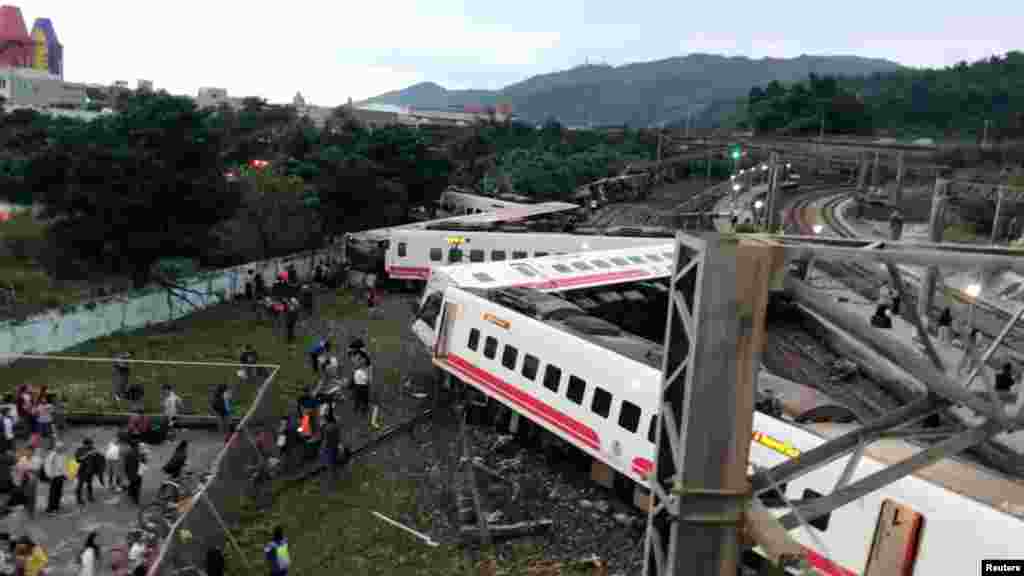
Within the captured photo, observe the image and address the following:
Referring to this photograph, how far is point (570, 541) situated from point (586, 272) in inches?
567

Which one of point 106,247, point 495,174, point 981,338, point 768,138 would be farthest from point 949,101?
point 106,247

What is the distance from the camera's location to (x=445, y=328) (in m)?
21.3

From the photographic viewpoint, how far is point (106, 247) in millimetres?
30078

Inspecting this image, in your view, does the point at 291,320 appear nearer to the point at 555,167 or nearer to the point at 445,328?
the point at 445,328

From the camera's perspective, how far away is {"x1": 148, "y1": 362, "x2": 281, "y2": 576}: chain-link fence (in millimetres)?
11938

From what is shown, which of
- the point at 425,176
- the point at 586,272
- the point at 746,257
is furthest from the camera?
the point at 425,176

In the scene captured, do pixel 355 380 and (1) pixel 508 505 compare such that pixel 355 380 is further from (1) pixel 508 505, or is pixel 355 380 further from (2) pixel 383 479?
(1) pixel 508 505

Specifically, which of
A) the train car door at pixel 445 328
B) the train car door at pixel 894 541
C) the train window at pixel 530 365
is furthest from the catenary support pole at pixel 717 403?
the train car door at pixel 445 328

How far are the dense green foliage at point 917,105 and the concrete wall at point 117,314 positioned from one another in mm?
80865

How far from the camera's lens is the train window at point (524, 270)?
85.8ft

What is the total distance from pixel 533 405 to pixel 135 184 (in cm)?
1899

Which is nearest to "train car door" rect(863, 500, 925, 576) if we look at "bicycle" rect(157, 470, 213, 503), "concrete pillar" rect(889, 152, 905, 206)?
"bicycle" rect(157, 470, 213, 503)

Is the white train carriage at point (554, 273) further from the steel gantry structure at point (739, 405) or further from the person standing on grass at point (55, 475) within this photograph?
the steel gantry structure at point (739, 405)

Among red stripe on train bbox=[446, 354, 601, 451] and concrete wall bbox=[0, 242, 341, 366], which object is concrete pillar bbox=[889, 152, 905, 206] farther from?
red stripe on train bbox=[446, 354, 601, 451]
